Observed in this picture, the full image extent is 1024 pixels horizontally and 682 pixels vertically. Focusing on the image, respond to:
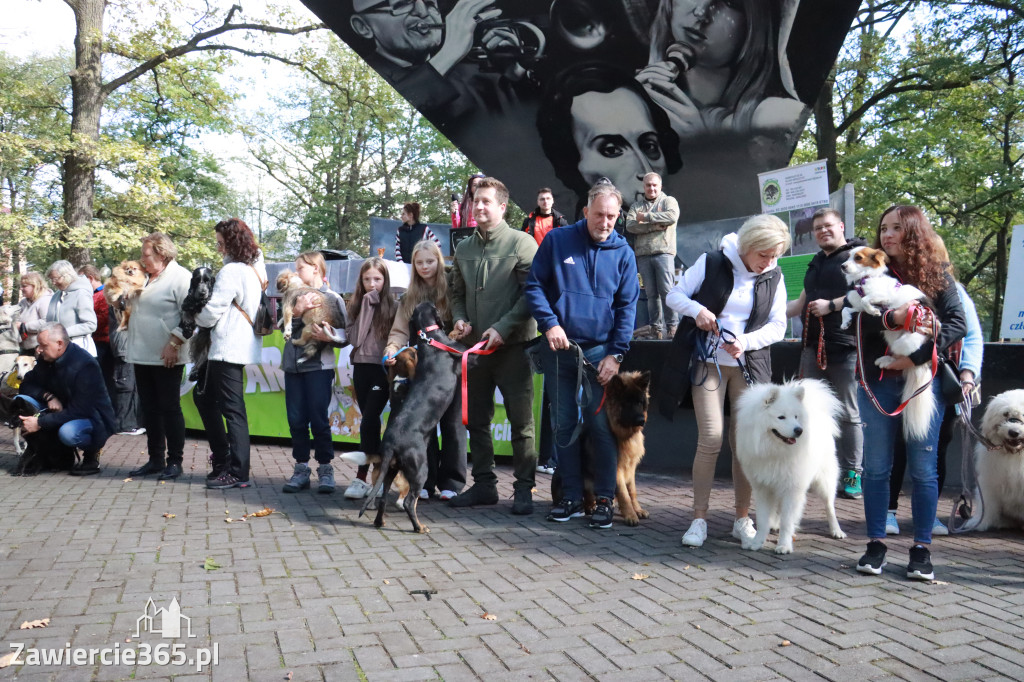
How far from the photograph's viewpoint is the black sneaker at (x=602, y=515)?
5133 millimetres

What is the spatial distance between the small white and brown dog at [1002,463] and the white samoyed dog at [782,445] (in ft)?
4.05

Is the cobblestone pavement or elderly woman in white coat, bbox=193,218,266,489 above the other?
elderly woman in white coat, bbox=193,218,266,489

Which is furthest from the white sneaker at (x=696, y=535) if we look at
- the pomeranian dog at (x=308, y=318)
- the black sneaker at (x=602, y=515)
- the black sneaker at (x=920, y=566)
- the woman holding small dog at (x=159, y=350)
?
the woman holding small dog at (x=159, y=350)

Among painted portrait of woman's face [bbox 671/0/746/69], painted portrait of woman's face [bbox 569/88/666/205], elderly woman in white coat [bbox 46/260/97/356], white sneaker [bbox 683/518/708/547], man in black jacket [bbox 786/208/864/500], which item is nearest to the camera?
white sneaker [bbox 683/518/708/547]

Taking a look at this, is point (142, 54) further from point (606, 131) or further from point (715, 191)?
point (715, 191)


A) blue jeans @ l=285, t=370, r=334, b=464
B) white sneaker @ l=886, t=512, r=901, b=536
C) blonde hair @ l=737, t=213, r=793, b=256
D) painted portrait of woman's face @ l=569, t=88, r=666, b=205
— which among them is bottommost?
white sneaker @ l=886, t=512, r=901, b=536

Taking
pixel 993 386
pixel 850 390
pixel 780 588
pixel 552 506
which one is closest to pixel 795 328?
pixel 993 386

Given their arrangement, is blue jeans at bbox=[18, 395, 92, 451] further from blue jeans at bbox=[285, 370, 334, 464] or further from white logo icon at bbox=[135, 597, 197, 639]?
white logo icon at bbox=[135, 597, 197, 639]

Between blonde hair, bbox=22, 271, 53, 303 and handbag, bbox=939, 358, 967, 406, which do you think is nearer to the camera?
handbag, bbox=939, 358, 967, 406

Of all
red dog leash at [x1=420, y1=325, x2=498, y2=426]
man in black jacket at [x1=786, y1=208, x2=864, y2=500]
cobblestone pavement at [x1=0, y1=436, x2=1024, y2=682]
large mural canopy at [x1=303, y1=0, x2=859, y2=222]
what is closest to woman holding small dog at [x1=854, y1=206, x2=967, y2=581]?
cobblestone pavement at [x1=0, y1=436, x2=1024, y2=682]

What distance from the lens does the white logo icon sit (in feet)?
10.4

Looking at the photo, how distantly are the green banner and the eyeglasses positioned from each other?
25.3 feet

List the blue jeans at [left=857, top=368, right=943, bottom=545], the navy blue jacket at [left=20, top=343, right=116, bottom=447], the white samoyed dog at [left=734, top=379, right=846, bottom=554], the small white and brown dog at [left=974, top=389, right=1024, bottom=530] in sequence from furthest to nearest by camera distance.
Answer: the navy blue jacket at [left=20, top=343, right=116, bottom=447], the small white and brown dog at [left=974, top=389, right=1024, bottom=530], the white samoyed dog at [left=734, top=379, right=846, bottom=554], the blue jeans at [left=857, top=368, right=943, bottom=545]

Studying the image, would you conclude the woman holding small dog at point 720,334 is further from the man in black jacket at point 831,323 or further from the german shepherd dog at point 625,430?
the man in black jacket at point 831,323
